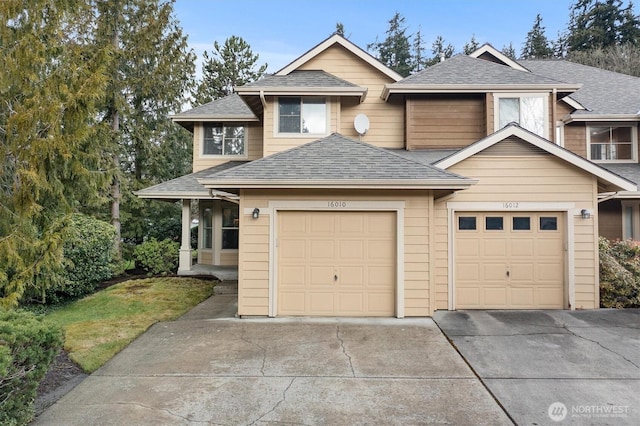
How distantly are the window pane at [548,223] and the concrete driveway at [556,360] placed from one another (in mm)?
1817

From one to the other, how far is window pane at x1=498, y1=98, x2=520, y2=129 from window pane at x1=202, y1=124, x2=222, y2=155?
9.01m

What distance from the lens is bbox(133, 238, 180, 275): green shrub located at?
42.7ft

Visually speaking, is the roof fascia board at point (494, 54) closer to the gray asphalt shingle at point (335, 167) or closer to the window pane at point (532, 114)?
the window pane at point (532, 114)

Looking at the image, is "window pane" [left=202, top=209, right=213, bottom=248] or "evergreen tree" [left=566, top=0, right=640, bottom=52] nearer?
"window pane" [left=202, top=209, right=213, bottom=248]

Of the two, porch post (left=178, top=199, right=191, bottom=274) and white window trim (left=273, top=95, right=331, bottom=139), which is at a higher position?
white window trim (left=273, top=95, right=331, bottom=139)

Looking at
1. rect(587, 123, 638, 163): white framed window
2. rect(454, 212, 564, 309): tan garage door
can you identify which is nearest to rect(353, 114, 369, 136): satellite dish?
rect(454, 212, 564, 309): tan garage door

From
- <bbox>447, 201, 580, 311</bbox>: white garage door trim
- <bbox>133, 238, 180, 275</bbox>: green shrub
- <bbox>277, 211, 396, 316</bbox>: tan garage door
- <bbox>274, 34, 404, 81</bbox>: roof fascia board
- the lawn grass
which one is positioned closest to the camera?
the lawn grass

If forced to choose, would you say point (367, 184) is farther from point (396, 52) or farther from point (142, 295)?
point (396, 52)

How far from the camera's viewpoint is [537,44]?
38750 mm

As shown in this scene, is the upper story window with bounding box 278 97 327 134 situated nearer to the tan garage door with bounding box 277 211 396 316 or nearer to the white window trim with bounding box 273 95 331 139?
the white window trim with bounding box 273 95 331 139

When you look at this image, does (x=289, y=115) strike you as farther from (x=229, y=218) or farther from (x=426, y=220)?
(x=426, y=220)

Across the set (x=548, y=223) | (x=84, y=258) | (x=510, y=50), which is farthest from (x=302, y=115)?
(x=510, y=50)

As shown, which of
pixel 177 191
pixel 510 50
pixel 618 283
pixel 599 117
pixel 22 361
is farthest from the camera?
pixel 510 50

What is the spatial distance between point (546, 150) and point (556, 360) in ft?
15.4
